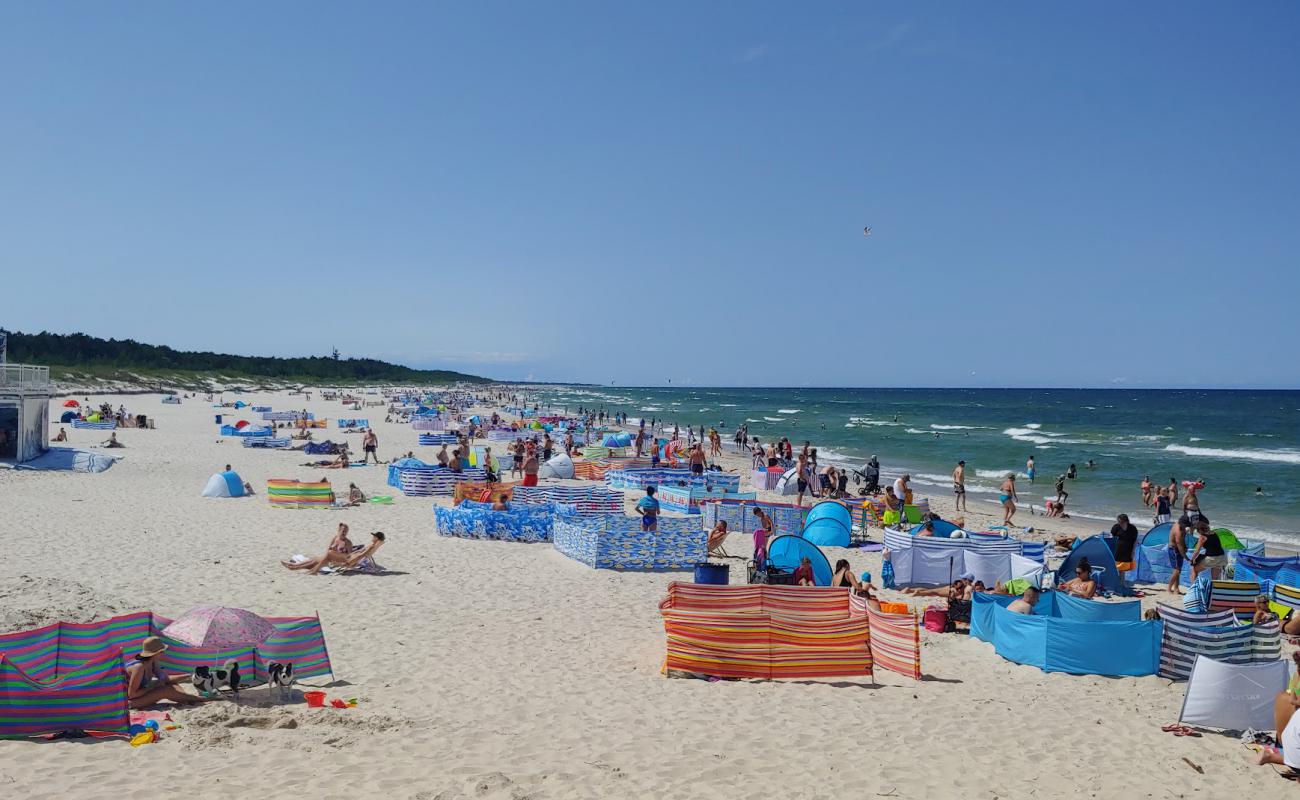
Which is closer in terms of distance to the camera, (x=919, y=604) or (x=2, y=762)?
(x=2, y=762)

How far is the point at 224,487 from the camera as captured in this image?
1933 cm

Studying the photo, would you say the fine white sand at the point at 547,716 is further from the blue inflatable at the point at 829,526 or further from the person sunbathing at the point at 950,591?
the blue inflatable at the point at 829,526

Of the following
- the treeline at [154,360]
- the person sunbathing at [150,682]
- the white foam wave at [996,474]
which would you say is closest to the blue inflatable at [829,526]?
the person sunbathing at [150,682]

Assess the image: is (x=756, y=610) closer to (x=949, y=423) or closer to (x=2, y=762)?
(x=2, y=762)

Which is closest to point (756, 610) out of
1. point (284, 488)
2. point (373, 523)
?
point (373, 523)

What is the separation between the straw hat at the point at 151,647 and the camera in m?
7.22

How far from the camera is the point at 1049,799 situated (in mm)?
6301

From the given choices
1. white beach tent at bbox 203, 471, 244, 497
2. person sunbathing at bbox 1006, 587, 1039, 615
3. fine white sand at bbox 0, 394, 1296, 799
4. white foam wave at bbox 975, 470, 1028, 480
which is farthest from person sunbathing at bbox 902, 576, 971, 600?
white foam wave at bbox 975, 470, 1028, 480

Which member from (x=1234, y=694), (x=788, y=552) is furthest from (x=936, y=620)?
(x=1234, y=694)

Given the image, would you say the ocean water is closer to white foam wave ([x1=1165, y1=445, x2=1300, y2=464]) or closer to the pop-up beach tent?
white foam wave ([x1=1165, y1=445, x2=1300, y2=464])

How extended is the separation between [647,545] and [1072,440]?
49296mm

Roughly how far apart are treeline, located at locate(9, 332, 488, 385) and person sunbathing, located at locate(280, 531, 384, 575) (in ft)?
245

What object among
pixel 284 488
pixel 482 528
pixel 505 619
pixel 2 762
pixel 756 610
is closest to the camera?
pixel 2 762

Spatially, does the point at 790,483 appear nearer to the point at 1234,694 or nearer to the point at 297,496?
the point at 297,496
